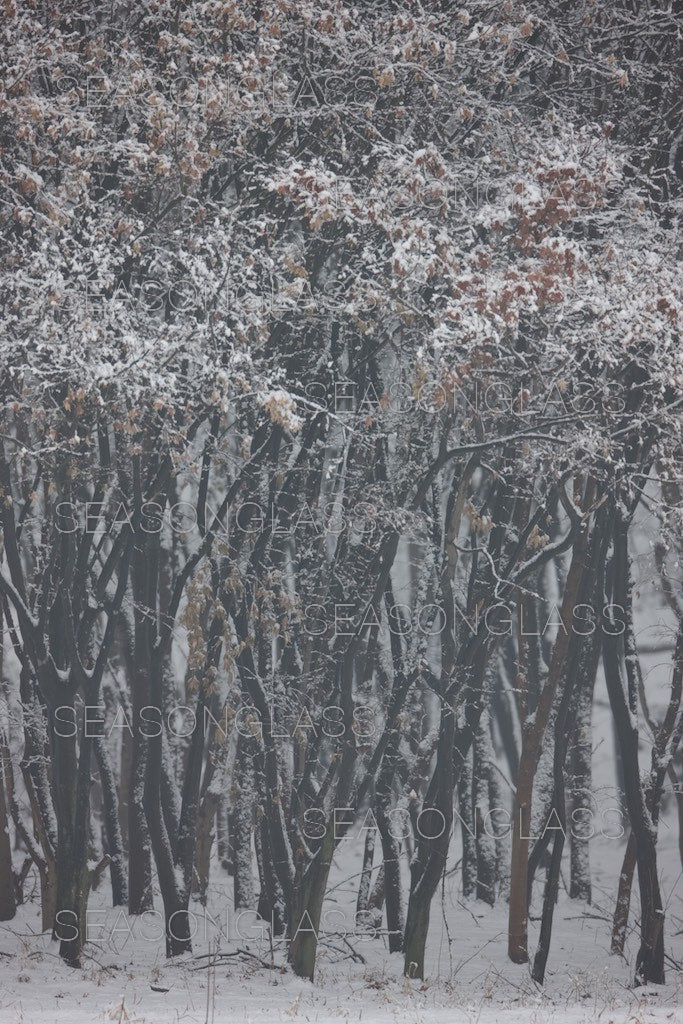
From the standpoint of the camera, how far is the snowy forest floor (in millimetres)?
8984

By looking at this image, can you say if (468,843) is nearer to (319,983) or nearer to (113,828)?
(113,828)

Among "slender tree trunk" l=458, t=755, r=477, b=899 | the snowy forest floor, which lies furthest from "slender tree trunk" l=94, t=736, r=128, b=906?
"slender tree trunk" l=458, t=755, r=477, b=899

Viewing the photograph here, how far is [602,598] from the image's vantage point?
12.3 metres

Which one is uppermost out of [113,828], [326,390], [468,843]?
[326,390]

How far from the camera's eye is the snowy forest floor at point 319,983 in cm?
898

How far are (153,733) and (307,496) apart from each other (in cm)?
332

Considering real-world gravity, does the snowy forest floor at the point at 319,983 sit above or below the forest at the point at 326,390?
below

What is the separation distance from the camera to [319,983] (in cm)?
1127

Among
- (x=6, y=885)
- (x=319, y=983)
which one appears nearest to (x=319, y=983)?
(x=319, y=983)

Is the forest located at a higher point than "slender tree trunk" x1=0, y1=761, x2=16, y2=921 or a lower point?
higher

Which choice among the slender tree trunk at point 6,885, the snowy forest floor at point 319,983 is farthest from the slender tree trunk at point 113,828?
the slender tree trunk at point 6,885

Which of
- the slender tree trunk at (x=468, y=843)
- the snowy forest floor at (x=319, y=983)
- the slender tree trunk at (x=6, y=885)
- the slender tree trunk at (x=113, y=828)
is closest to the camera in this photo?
the snowy forest floor at (x=319, y=983)

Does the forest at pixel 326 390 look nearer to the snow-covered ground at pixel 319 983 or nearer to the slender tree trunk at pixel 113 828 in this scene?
the snow-covered ground at pixel 319 983

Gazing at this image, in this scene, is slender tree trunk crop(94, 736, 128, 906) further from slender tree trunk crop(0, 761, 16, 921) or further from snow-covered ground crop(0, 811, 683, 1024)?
slender tree trunk crop(0, 761, 16, 921)
